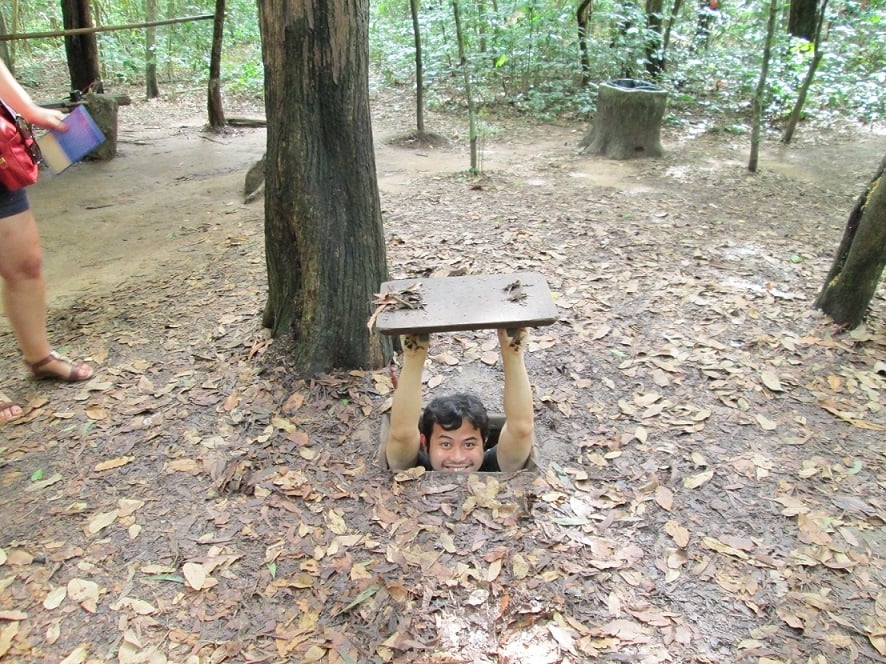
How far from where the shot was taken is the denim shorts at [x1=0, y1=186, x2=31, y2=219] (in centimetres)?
286

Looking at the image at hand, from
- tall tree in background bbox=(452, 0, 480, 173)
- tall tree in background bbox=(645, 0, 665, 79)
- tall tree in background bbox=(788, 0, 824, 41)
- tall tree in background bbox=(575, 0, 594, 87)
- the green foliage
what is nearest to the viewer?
tall tree in background bbox=(452, 0, 480, 173)

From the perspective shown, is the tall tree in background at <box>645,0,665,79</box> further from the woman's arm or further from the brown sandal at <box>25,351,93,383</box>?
the brown sandal at <box>25,351,93,383</box>

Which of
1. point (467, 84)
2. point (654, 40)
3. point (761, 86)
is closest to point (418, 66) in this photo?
point (467, 84)

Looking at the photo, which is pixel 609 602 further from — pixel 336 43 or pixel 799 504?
pixel 336 43

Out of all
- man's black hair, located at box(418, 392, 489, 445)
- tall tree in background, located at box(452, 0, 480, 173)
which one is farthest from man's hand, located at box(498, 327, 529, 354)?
tall tree in background, located at box(452, 0, 480, 173)

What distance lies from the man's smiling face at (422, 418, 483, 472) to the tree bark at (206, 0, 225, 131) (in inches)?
321

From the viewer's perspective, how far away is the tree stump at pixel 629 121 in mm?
8055

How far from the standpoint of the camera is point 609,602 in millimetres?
2291

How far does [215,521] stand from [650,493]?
1.87m

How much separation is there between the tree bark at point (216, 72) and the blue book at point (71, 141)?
6.80 metres

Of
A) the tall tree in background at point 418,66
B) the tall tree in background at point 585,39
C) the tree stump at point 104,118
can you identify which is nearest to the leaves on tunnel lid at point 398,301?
the tall tree in background at point 418,66

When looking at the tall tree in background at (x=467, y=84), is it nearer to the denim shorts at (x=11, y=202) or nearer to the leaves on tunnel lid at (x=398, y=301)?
the leaves on tunnel lid at (x=398, y=301)

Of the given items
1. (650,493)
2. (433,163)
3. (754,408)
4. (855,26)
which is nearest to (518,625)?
(650,493)

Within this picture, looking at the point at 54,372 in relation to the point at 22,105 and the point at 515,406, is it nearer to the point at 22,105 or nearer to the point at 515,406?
the point at 22,105
